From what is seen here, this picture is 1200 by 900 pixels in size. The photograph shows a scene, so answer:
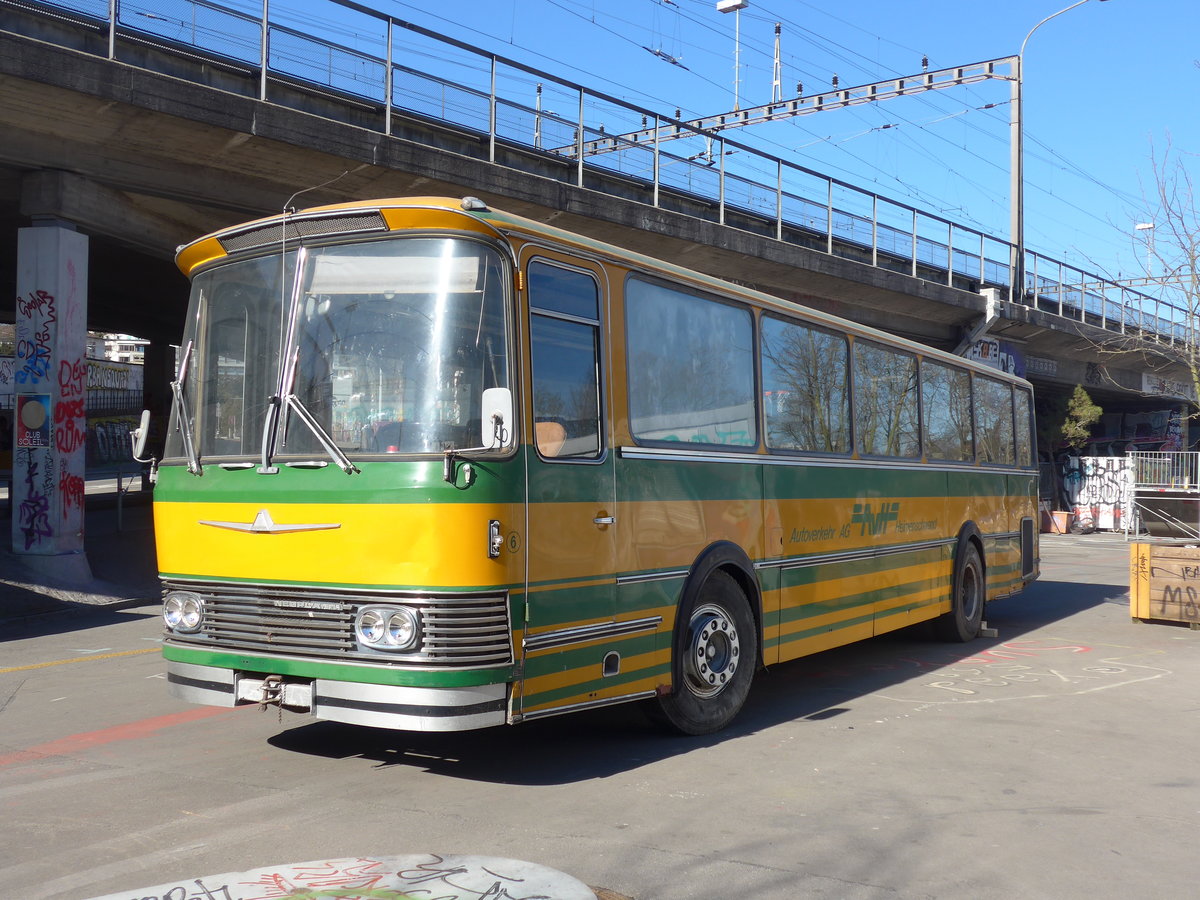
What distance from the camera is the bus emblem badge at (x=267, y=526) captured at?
561 centimetres

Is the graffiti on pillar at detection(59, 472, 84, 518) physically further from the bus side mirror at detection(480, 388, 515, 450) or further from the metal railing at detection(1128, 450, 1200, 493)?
the metal railing at detection(1128, 450, 1200, 493)

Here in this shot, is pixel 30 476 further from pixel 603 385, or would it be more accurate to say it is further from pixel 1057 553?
pixel 1057 553

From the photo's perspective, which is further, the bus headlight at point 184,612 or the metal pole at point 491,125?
the metal pole at point 491,125

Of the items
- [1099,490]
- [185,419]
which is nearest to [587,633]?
[185,419]

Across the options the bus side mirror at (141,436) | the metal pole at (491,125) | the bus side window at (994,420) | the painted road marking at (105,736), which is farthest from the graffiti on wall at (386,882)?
the metal pole at (491,125)

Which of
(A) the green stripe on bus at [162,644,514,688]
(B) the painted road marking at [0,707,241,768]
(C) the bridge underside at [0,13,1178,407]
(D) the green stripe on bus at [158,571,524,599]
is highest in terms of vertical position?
(C) the bridge underside at [0,13,1178,407]

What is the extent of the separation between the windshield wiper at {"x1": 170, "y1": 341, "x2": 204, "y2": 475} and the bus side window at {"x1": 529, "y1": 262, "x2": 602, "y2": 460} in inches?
78.6

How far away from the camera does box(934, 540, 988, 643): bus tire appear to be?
39.2ft

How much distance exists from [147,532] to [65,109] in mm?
8573

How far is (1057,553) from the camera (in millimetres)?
28734

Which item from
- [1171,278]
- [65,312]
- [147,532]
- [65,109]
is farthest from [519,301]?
[147,532]

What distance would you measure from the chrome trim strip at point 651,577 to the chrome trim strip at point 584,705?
2.15 feet

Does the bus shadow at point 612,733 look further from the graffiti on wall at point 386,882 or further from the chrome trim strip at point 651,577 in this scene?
the graffiti on wall at point 386,882

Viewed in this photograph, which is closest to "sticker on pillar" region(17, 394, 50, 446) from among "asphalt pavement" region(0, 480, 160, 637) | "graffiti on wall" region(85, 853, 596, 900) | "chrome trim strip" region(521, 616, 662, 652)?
"asphalt pavement" region(0, 480, 160, 637)
